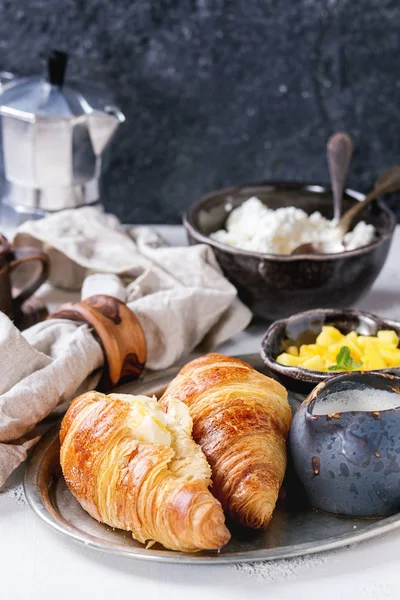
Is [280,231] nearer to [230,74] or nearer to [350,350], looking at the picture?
[350,350]

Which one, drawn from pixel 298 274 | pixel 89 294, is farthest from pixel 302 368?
pixel 89 294

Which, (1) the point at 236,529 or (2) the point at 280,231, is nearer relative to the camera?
(1) the point at 236,529

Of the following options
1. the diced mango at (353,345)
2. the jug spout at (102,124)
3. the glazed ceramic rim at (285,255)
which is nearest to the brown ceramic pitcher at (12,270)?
the glazed ceramic rim at (285,255)

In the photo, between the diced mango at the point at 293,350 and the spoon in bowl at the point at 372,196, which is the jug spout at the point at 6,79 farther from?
the diced mango at the point at 293,350

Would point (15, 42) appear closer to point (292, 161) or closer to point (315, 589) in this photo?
point (292, 161)

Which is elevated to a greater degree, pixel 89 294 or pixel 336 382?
pixel 336 382

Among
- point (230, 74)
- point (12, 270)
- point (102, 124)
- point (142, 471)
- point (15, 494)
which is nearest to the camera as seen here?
point (142, 471)

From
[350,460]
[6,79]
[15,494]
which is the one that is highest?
[6,79]

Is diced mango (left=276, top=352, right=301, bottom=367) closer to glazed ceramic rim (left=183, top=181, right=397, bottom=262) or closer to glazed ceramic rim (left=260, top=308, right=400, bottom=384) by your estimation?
glazed ceramic rim (left=260, top=308, right=400, bottom=384)
